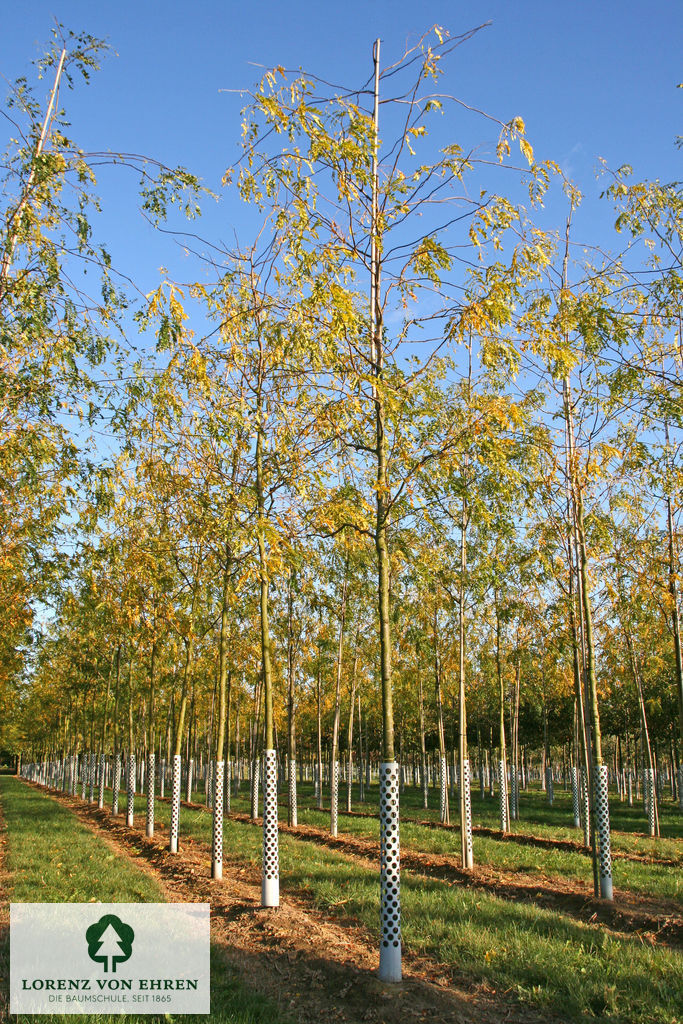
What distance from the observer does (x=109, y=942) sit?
7.29m

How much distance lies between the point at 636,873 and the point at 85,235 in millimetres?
14565

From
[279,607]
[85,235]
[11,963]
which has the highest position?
[85,235]

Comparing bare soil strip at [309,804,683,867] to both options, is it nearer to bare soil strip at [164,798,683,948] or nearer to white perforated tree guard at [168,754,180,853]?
bare soil strip at [164,798,683,948]

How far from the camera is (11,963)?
6.57 m

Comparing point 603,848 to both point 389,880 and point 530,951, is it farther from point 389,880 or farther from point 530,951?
point 389,880

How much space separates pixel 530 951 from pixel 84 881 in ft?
24.7

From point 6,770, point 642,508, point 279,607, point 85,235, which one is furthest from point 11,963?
point 6,770

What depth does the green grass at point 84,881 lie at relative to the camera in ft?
19.2

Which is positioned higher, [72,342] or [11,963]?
[72,342]

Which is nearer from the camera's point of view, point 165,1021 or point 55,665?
point 165,1021

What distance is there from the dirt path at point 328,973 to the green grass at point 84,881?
303 millimetres

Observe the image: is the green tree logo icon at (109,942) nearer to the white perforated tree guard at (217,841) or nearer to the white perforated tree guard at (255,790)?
the white perforated tree guard at (217,841)

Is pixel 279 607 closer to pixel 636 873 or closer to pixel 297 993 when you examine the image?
pixel 636 873

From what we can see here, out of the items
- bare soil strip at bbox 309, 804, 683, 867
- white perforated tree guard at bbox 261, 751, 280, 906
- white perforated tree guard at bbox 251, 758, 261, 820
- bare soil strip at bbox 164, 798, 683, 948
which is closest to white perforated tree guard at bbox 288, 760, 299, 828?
white perforated tree guard at bbox 251, 758, 261, 820
